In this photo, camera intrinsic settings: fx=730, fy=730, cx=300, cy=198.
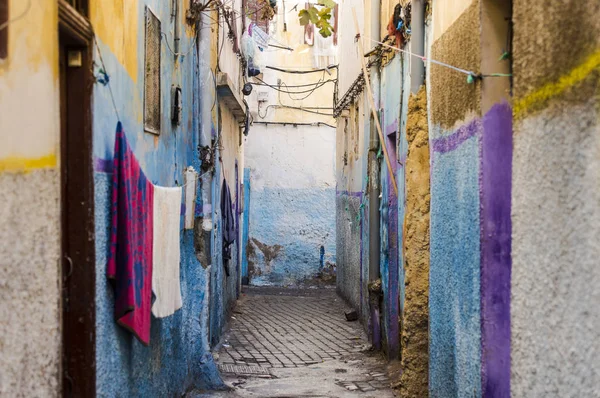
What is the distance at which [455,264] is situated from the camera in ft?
17.2

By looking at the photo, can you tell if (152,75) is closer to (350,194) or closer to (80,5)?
(80,5)

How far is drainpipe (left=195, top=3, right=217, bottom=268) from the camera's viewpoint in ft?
27.8

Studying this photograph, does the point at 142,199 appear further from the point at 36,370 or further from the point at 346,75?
the point at 346,75

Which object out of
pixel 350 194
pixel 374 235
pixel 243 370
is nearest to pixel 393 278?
pixel 374 235

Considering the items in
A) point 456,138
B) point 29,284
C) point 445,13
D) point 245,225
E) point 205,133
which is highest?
point 445,13

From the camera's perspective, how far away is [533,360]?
339cm

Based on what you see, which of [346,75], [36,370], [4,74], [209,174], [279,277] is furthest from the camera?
[279,277]

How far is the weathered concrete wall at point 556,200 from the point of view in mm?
2758

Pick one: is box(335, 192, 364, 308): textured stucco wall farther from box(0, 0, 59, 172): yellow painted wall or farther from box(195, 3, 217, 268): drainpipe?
box(0, 0, 59, 172): yellow painted wall

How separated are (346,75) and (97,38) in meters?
10.9

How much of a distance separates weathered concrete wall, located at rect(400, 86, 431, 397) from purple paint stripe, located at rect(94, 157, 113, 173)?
10.3 ft

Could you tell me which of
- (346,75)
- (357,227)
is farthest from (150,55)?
(346,75)

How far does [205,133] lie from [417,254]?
3282 millimetres

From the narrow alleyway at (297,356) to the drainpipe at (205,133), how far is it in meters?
1.54
